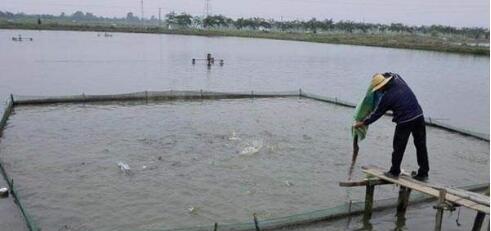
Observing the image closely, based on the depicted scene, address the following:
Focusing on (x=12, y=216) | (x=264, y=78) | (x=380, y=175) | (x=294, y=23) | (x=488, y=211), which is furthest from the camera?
(x=294, y=23)

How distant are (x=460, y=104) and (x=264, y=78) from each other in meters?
10.6

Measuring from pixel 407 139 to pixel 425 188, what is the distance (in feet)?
2.33

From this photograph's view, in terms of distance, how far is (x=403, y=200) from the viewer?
752cm

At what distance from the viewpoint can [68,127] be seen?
1321 centimetres

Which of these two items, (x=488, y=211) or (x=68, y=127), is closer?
(x=488, y=211)

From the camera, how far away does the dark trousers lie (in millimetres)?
6531

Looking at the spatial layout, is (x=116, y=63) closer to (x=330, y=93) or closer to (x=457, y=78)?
(x=330, y=93)

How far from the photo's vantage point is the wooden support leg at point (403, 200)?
293 inches

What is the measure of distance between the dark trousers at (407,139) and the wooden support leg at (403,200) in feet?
2.46

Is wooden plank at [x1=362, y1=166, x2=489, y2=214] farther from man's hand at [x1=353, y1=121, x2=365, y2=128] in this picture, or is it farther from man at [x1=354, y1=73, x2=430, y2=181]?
man's hand at [x1=353, y1=121, x2=365, y2=128]

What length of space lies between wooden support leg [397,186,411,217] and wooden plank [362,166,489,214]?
2.29 feet

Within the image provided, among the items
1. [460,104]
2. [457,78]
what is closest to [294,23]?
[457,78]

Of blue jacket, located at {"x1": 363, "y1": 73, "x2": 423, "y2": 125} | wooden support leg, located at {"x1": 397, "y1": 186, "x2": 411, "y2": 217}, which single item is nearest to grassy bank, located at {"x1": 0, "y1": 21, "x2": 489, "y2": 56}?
wooden support leg, located at {"x1": 397, "y1": 186, "x2": 411, "y2": 217}

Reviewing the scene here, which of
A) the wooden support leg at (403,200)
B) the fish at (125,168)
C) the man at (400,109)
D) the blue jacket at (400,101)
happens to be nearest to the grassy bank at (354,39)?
the wooden support leg at (403,200)
